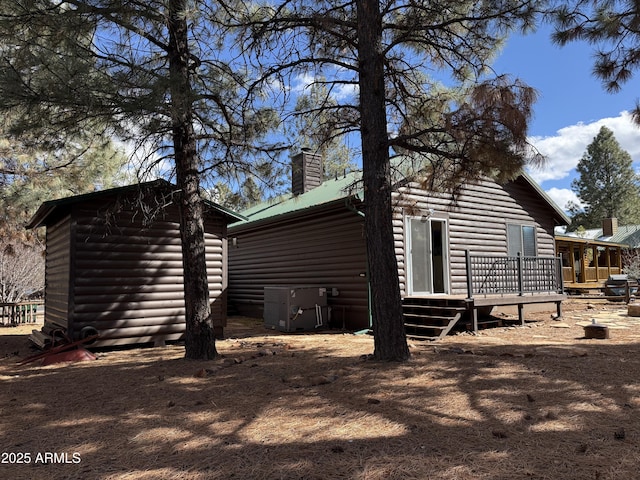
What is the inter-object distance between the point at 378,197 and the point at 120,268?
17.0 feet

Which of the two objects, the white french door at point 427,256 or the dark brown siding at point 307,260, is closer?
the dark brown siding at point 307,260

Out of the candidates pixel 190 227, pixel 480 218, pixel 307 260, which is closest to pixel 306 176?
pixel 307 260

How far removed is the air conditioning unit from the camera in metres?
10.6

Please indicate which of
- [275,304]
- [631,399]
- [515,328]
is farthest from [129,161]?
[515,328]

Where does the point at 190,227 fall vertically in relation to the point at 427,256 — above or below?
above

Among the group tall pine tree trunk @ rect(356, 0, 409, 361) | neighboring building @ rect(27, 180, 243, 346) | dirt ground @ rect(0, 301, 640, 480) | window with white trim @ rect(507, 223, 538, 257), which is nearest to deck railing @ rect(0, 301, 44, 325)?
neighboring building @ rect(27, 180, 243, 346)

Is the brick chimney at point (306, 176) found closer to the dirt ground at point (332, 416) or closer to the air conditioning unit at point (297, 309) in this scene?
the air conditioning unit at point (297, 309)

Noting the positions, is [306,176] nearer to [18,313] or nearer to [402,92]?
[402,92]

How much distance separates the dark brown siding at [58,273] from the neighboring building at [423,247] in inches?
160

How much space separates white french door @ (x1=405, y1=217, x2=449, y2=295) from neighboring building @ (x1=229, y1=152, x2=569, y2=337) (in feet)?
0.08

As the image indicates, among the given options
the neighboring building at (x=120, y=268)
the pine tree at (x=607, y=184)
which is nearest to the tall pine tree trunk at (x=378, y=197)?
the neighboring building at (x=120, y=268)

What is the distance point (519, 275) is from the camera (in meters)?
10.5

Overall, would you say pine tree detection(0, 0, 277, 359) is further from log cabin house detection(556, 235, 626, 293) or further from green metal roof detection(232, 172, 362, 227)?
log cabin house detection(556, 235, 626, 293)

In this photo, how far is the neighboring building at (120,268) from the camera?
804 cm
